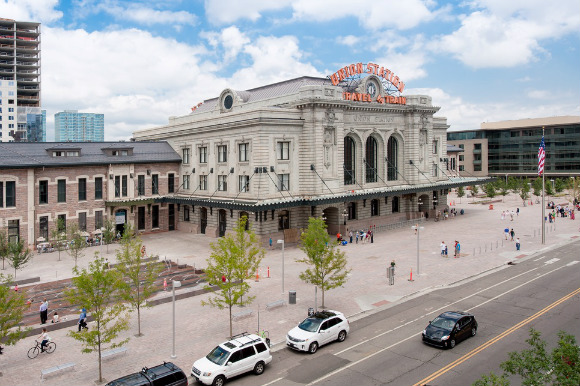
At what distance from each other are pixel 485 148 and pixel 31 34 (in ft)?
488

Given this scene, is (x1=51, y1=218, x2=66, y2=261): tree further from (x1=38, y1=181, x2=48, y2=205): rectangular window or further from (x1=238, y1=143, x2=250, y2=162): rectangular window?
(x1=238, y1=143, x2=250, y2=162): rectangular window

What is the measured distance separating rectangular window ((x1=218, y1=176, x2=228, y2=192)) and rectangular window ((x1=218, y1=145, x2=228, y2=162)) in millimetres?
2366

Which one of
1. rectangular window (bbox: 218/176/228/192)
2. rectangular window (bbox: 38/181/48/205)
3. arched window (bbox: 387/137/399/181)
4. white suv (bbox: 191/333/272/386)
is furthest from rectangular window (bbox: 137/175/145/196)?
white suv (bbox: 191/333/272/386)

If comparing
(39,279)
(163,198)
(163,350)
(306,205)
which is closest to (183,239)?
(163,198)

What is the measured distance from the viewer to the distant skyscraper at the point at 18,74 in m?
133

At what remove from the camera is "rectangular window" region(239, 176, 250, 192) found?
56228 millimetres

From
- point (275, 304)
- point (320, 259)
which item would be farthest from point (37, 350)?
point (320, 259)

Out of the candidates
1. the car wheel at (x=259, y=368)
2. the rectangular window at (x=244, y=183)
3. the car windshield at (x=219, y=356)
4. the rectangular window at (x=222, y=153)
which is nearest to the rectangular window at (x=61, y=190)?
the rectangular window at (x=222, y=153)

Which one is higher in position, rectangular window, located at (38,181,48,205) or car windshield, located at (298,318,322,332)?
rectangular window, located at (38,181,48,205)

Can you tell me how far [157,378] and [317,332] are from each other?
347 inches

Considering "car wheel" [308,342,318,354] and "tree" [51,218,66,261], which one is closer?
"car wheel" [308,342,318,354]

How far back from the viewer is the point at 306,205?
5531 cm

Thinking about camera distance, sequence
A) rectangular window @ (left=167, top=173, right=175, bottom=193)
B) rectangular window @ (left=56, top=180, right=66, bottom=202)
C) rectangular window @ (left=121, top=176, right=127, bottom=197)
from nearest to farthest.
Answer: rectangular window @ (left=56, top=180, right=66, bottom=202) < rectangular window @ (left=121, top=176, right=127, bottom=197) < rectangular window @ (left=167, top=173, right=175, bottom=193)

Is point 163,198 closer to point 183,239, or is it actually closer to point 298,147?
point 183,239
